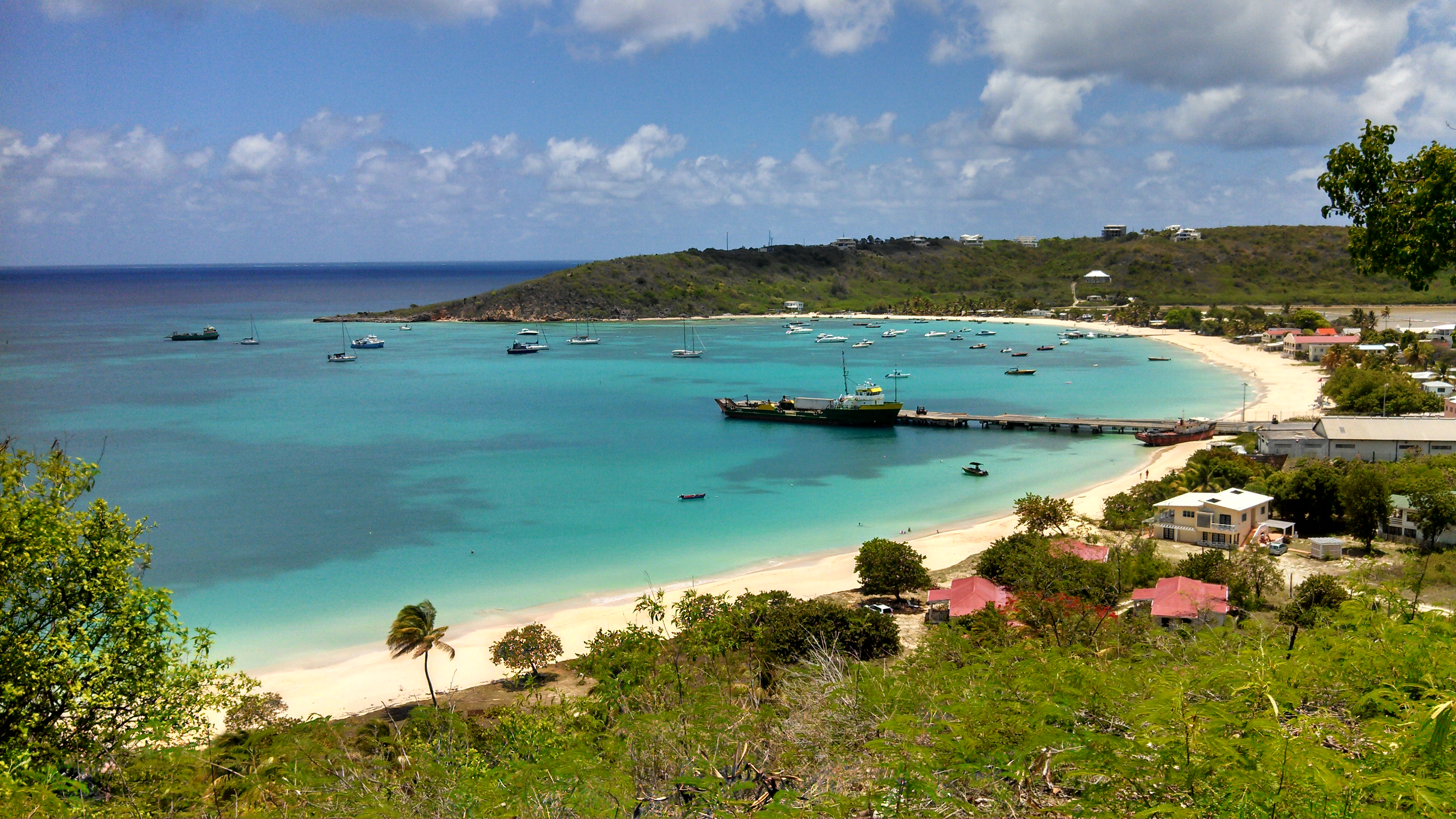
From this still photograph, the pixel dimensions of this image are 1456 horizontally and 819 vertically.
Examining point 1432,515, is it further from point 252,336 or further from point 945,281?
point 945,281

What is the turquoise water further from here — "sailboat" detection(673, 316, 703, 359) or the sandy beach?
"sailboat" detection(673, 316, 703, 359)

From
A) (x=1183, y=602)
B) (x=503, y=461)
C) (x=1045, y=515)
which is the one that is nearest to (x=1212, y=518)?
(x=1045, y=515)

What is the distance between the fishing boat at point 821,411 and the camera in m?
60.7

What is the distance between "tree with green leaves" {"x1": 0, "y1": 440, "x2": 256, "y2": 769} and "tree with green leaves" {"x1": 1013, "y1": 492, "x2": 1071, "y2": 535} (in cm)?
2429

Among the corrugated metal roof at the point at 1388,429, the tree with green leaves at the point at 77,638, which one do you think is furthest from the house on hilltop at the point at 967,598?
the corrugated metal roof at the point at 1388,429

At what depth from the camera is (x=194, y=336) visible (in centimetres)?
11888

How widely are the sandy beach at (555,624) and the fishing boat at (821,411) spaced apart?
64.4ft

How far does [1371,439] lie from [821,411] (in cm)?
3217

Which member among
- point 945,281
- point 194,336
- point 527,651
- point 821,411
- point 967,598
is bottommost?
point 527,651

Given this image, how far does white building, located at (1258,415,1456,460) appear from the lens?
3619 cm

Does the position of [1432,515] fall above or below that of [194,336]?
below

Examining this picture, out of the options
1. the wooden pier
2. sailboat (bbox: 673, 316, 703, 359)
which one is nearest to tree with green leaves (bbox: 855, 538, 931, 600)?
the wooden pier

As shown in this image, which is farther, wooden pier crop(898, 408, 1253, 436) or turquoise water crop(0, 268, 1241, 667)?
wooden pier crop(898, 408, 1253, 436)

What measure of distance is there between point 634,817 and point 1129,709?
3.81m
